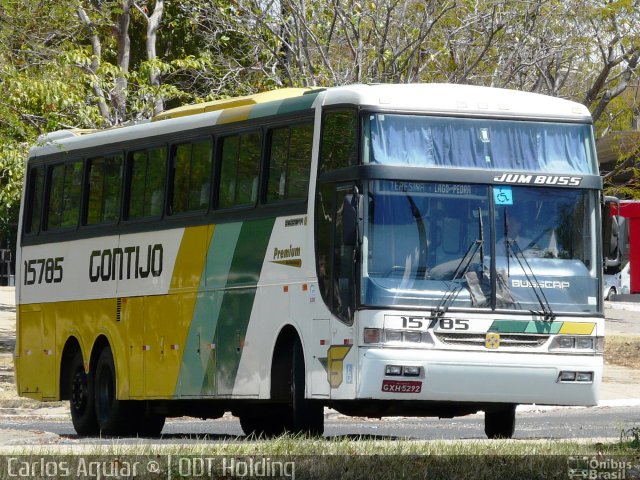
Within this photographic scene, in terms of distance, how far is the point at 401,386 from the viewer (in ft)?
44.7

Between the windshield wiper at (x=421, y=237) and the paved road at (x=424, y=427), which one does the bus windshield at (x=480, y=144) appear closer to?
the windshield wiper at (x=421, y=237)

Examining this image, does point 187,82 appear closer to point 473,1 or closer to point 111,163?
point 473,1

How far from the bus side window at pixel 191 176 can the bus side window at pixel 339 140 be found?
2.39 metres

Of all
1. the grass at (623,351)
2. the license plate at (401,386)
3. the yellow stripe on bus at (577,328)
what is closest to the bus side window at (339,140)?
the license plate at (401,386)

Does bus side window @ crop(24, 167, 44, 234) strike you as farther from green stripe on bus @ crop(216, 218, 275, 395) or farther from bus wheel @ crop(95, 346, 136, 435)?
green stripe on bus @ crop(216, 218, 275, 395)

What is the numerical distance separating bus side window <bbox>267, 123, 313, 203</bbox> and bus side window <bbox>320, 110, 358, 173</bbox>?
Answer: 0.27 m

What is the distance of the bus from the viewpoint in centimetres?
1380

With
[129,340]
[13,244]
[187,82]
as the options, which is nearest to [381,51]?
[187,82]

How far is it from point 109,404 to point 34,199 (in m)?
3.60

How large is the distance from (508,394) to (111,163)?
7.00m

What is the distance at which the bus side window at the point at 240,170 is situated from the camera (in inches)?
623

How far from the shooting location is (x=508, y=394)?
13914mm

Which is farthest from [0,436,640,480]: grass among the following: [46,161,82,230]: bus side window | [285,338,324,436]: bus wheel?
[46,161,82,230]: bus side window

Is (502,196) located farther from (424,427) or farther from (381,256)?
(424,427)
